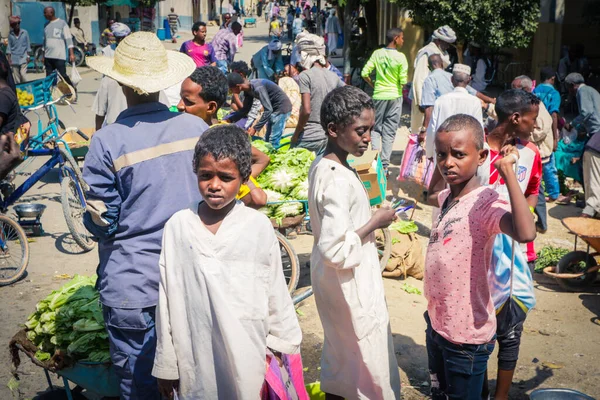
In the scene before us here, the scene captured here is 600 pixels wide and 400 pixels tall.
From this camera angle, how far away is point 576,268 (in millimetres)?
7027

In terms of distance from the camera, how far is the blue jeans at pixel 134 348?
3186 mm

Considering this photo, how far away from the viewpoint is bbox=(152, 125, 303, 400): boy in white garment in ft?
9.25

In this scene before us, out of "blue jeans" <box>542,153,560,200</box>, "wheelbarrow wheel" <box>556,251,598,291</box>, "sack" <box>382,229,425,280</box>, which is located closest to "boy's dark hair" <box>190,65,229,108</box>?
"sack" <box>382,229,425,280</box>

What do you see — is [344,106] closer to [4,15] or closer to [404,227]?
[404,227]

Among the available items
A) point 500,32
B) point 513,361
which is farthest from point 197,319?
point 500,32

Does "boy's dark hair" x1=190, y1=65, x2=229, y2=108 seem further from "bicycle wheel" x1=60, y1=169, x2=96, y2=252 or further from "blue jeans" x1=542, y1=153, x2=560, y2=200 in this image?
"blue jeans" x1=542, y1=153, x2=560, y2=200

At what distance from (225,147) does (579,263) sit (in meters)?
5.35

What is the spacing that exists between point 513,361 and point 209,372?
6.87 ft

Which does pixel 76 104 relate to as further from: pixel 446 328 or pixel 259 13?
pixel 259 13

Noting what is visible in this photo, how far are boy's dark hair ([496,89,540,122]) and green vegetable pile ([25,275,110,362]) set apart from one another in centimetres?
274

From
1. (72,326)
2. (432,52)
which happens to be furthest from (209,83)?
(432,52)

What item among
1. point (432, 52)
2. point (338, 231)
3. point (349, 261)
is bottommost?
point (349, 261)

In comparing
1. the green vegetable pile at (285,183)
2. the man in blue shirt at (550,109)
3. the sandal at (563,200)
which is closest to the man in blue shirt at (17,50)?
the green vegetable pile at (285,183)

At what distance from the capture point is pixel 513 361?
4.07 meters
